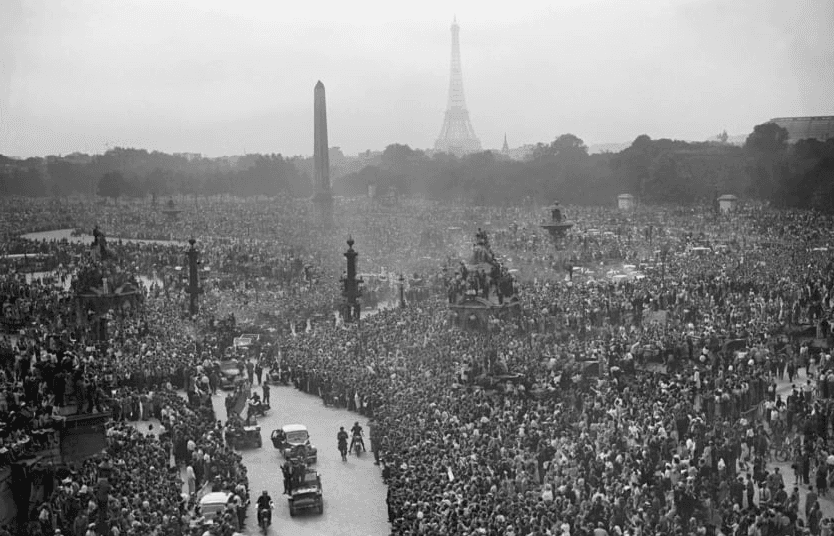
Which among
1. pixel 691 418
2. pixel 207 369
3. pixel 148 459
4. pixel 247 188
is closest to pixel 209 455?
pixel 148 459

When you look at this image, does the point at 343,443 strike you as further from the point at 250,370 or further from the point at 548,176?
the point at 548,176

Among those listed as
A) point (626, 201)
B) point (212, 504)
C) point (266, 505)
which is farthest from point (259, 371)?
point (626, 201)

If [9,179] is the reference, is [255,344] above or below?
below

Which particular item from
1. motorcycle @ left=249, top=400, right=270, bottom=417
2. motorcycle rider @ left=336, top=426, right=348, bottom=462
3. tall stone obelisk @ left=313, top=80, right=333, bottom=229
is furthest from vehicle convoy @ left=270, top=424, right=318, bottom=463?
tall stone obelisk @ left=313, top=80, right=333, bottom=229

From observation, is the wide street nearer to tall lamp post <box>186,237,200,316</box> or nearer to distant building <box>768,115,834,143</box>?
tall lamp post <box>186,237,200,316</box>

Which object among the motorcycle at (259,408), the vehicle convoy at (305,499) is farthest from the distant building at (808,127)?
the vehicle convoy at (305,499)

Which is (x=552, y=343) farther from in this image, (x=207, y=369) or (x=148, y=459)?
(x=148, y=459)
